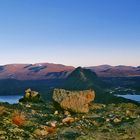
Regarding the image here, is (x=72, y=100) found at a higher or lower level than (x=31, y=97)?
higher

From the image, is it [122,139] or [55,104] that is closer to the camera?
[122,139]

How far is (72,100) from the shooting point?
29781 millimetres

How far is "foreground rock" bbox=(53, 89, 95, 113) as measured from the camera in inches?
1168

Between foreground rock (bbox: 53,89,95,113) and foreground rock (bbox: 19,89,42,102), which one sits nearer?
foreground rock (bbox: 53,89,95,113)

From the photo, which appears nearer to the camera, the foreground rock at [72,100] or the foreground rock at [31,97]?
the foreground rock at [72,100]

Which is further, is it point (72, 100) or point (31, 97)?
point (31, 97)

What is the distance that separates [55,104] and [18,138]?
1043 cm

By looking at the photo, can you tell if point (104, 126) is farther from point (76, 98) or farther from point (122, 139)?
point (76, 98)

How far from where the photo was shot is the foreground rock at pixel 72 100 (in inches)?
1168

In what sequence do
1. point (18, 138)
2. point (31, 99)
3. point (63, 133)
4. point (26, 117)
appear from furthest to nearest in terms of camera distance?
1. point (31, 99)
2. point (26, 117)
3. point (63, 133)
4. point (18, 138)

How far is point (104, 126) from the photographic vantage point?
23.9 meters

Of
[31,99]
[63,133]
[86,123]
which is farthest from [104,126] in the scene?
[31,99]

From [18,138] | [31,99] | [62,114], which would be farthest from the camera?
[31,99]

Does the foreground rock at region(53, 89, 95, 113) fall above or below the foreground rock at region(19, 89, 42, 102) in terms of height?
above
